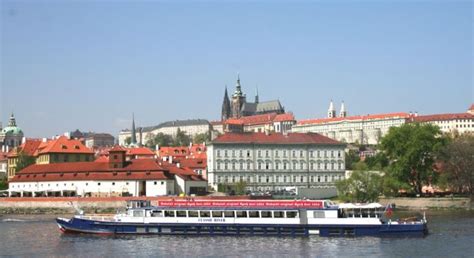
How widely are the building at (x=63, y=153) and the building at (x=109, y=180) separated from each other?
14.2 metres

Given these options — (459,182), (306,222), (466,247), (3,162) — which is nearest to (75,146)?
(3,162)

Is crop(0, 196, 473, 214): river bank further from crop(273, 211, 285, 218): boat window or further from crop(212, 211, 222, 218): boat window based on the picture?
crop(273, 211, 285, 218): boat window

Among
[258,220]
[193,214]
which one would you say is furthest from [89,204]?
[258,220]

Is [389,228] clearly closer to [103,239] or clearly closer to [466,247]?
[466,247]

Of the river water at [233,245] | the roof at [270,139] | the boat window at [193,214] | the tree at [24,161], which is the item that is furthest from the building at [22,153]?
the boat window at [193,214]

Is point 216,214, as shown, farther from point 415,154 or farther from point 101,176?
point 415,154

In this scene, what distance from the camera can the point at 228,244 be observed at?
206ft

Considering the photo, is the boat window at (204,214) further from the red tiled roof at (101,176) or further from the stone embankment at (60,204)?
the red tiled roof at (101,176)

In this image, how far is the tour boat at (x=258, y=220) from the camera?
68375 millimetres

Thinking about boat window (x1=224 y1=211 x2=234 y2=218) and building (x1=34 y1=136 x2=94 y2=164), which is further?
building (x1=34 y1=136 x2=94 y2=164)

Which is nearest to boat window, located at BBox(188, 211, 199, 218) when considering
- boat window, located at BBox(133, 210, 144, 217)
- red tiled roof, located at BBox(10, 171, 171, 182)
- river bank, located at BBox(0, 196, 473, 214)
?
boat window, located at BBox(133, 210, 144, 217)

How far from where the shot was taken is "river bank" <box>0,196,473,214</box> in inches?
4102

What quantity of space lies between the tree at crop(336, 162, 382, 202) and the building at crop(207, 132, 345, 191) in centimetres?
2918

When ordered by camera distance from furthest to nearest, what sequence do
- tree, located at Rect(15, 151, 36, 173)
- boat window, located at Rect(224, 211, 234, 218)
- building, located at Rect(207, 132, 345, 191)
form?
tree, located at Rect(15, 151, 36, 173), building, located at Rect(207, 132, 345, 191), boat window, located at Rect(224, 211, 234, 218)
